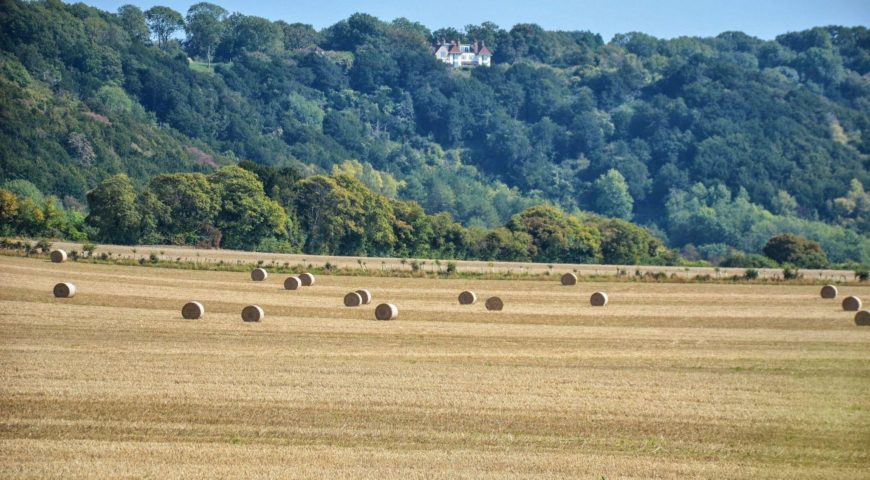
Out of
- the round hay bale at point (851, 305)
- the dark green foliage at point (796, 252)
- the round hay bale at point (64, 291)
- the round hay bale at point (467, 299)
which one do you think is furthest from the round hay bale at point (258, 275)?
the dark green foliage at point (796, 252)

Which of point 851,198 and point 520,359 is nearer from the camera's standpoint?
point 520,359

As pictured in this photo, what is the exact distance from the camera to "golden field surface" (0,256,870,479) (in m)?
25.2

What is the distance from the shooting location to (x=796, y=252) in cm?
12212

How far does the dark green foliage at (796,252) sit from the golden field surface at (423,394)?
66921 mm

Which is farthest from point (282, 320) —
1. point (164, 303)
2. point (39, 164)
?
point (39, 164)

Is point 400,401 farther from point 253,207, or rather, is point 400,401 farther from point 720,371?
point 253,207

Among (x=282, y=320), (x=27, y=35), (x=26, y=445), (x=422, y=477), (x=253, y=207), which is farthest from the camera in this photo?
(x=27, y=35)

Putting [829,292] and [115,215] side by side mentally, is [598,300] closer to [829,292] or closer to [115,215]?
[829,292]

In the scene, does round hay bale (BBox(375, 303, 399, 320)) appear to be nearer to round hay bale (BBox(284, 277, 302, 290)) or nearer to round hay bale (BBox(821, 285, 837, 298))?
round hay bale (BBox(284, 277, 302, 290))

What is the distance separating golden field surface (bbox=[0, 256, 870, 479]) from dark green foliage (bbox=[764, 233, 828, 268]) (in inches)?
2635

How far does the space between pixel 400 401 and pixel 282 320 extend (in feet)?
66.1

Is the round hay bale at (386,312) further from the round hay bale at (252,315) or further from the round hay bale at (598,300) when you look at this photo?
the round hay bale at (598,300)

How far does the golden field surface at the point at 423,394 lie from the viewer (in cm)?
2520

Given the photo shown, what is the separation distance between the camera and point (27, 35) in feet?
615
